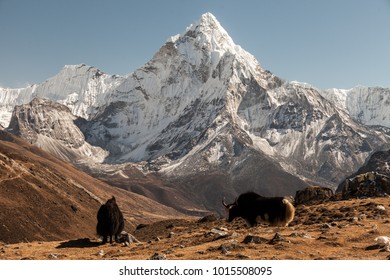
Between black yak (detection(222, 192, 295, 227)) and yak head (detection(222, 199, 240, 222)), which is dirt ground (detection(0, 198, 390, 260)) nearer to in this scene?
black yak (detection(222, 192, 295, 227))

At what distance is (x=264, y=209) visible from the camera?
30.6 m

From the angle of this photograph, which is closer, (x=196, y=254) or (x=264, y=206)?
(x=196, y=254)

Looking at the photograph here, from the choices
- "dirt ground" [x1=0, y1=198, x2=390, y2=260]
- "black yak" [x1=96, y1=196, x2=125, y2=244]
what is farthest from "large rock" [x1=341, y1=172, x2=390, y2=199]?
"black yak" [x1=96, y1=196, x2=125, y2=244]

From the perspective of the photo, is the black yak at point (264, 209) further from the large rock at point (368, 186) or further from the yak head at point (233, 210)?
the large rock at point (368, 186)

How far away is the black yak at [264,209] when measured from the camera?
30.1m

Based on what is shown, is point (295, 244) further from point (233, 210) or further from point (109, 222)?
point (109, 222)

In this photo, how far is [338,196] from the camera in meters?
47.2

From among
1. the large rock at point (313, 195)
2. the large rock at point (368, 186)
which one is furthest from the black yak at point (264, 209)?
the large rock at point (313, 195)

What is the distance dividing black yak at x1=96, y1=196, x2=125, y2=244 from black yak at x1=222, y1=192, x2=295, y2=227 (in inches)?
413

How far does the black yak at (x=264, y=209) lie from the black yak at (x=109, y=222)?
1049cm

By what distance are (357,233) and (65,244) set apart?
21403 millimetres
